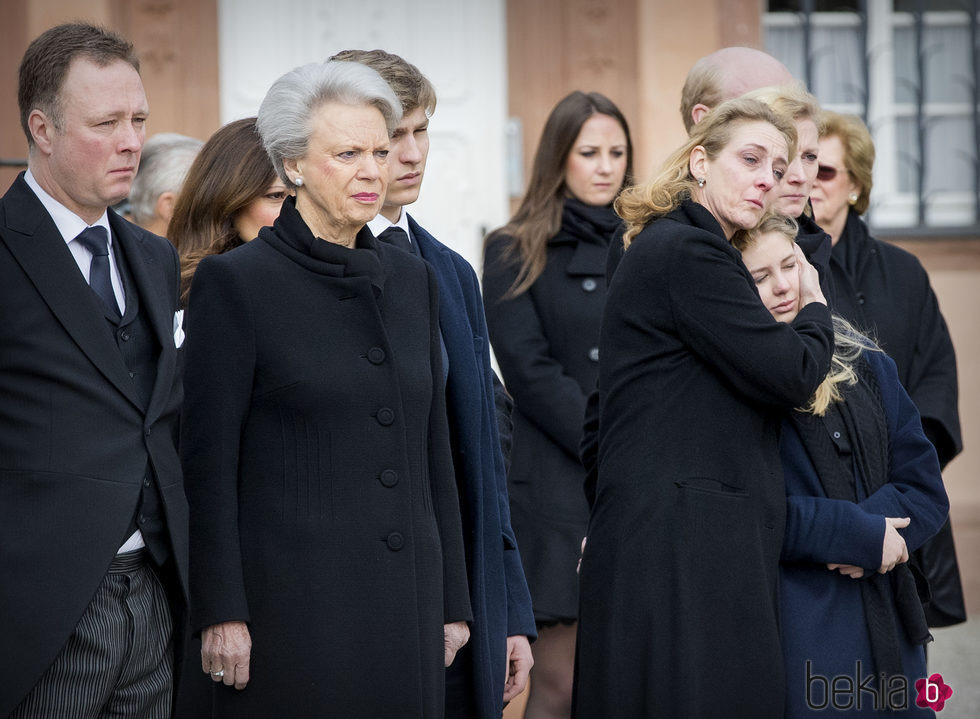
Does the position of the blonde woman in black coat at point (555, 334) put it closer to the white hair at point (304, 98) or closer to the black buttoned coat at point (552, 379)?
the black buttoned coat at point (552, 379)

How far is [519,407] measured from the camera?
4520mm

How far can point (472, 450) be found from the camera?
9.96 feet

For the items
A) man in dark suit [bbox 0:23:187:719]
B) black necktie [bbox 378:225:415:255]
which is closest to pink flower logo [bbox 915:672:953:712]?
black necktie [bbox 378:225:415:255]

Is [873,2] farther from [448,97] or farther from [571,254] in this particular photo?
[571,254]

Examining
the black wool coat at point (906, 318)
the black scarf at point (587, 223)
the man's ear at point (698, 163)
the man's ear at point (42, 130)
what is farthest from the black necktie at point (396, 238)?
the black wool coat at point (906, 318)

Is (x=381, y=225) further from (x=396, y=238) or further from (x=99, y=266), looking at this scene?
(x=99, y=266)

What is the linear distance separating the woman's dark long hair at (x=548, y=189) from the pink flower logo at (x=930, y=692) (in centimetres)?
185

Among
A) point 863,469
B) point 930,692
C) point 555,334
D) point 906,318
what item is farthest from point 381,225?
point 906,318

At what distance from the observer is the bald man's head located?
3.99 metres

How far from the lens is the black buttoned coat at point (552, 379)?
4.34 metres

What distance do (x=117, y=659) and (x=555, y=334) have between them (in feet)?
7.31

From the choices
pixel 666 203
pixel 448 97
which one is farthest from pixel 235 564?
pixel 448 97

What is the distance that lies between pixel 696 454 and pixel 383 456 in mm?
719

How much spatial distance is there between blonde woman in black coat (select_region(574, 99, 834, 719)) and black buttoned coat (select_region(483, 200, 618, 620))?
1212 millimetres
